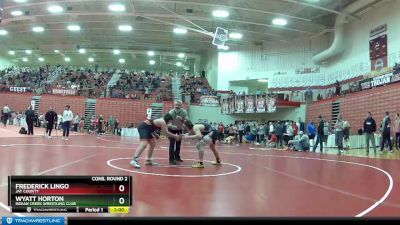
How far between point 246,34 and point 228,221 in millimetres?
30419

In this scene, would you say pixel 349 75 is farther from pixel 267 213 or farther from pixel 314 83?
pixel 267 213

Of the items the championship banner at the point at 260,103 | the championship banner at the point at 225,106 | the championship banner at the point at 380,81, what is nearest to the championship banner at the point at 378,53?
the championship banner at the point at 380,81

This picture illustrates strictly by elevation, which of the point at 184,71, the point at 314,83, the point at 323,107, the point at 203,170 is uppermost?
the point at 184,71

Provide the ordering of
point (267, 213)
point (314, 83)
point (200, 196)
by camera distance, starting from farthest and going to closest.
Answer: point (314, 83) → point (200, 196) → point (267, 213)

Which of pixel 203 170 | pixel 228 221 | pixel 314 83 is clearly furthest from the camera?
pixel 314 83

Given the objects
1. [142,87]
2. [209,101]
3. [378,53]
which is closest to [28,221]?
[378,53]

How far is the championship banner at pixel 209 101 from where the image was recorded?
3216 centimetres

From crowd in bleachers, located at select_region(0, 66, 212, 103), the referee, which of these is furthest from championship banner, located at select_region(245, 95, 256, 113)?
the referee

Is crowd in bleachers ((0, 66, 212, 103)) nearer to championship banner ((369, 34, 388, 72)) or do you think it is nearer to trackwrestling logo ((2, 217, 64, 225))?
championship banner ((369, 34, 388, 72))

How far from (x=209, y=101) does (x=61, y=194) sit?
30025mm

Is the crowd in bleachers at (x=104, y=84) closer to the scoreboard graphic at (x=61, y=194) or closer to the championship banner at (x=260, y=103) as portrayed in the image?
the championship banner at (x=260, y=103)

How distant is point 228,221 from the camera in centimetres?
230

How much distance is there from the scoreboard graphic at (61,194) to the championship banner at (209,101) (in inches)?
1170

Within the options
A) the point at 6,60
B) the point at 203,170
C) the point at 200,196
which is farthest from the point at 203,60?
the point at 200,196
